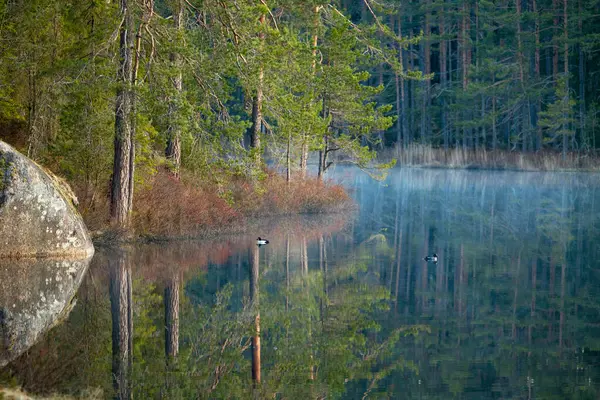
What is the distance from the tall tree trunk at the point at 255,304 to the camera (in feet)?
29.0

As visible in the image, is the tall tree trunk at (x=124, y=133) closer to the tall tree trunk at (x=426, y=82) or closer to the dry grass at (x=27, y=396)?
the dry grass at (x=27, y=396)

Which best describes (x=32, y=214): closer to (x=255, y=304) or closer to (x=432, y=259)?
(x=255, y=304)

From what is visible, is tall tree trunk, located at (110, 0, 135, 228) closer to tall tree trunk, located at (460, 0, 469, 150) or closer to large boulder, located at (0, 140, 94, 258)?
large boulder, located at (0, 140, 94, 258)

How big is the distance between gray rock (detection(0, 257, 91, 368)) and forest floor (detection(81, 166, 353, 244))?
2.79 metres

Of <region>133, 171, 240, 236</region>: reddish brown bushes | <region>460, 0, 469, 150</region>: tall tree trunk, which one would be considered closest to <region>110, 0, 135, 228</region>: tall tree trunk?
<region>133, 171, 240, 236</region>: reddish brown bushes

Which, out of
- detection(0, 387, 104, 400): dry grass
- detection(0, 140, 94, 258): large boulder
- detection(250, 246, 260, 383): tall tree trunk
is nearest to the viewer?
detection(0, 387, 104, 400): dry grass

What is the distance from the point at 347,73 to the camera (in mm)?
28984

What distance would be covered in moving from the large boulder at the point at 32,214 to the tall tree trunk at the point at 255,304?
3.30 m

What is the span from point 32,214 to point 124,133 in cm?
335

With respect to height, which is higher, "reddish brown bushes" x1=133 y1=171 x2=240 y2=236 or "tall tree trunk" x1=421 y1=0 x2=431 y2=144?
"tall tree trunk" x1=421 y1=0 x2=431 y2=144

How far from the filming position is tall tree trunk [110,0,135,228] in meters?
17.7

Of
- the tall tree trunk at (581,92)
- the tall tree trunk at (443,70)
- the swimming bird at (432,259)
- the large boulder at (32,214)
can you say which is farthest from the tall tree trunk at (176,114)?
the tall tree trunk at (443,70)

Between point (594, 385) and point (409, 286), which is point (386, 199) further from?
point (594, 385)

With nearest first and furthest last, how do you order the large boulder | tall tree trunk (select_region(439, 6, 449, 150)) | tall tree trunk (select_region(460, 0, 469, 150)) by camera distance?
the large boulder
tall tree trunk (select_region(460, 0, 469, 150))
tall tree trunk (select_region(439, 6, 449, 150))
